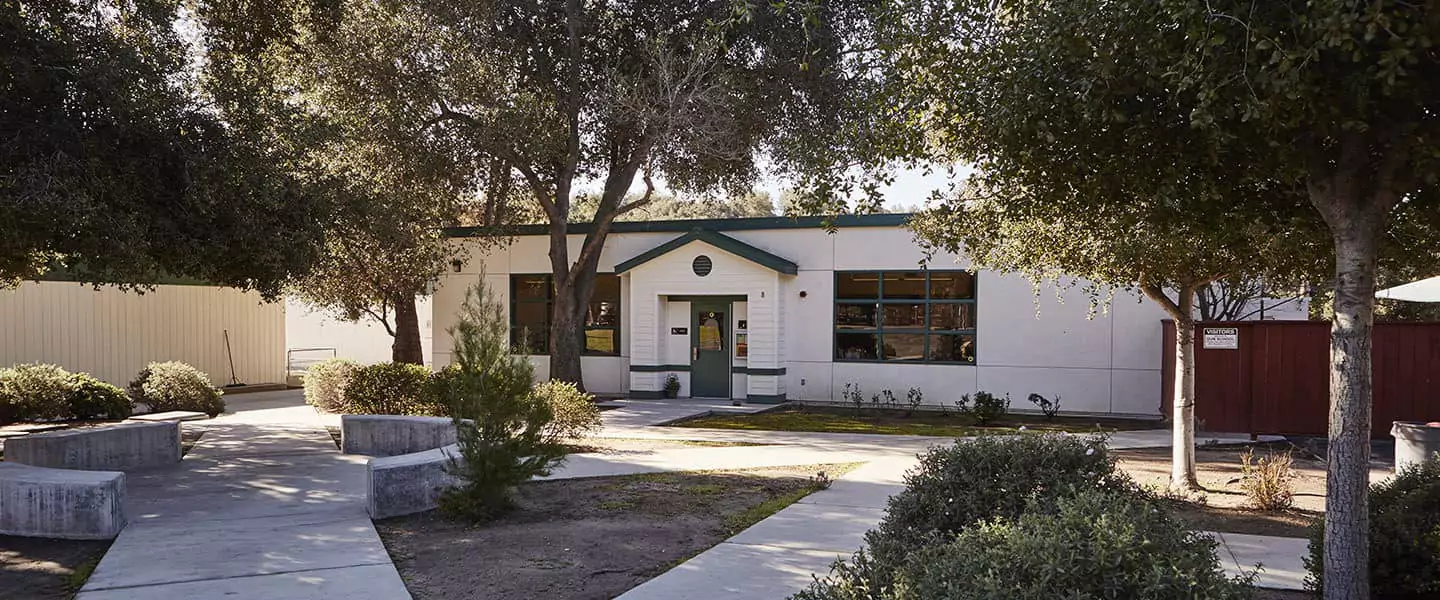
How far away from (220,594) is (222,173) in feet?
16.1

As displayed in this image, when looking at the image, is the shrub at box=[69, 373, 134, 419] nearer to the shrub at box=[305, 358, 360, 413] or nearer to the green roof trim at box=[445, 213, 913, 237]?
the shrub at box=[305, 358, 360, 413]

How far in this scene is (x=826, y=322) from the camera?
763 inches

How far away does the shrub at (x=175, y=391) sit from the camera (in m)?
16.8

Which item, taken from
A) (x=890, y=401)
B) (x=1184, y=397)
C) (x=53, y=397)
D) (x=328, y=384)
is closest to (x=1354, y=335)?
(x=1184, y=397)

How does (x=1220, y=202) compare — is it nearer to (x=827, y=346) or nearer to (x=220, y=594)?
(x=220, y=594)

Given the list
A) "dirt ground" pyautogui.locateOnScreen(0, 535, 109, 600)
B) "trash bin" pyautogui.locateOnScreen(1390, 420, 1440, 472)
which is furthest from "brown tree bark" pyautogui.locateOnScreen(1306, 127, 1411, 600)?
"dirt ground" pyautogui.locateOnScreen(0, 535, 109, 600)

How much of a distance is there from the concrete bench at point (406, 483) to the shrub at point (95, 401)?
9352 mm

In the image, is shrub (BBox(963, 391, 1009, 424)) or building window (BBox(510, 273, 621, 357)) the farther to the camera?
building window (BBox(510, 273, 621, 357))

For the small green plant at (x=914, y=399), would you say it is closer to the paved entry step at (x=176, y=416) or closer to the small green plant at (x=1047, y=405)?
the small green plant at (x=1047, y=405)

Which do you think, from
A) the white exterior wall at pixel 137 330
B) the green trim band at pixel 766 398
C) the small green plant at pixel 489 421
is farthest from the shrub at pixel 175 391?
the small green plant at pixel 489 421

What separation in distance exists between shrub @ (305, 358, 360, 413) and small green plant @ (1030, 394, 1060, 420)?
37.7 feet

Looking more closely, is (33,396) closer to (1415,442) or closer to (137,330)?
(137,330)

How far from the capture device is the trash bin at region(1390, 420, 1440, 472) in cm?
870

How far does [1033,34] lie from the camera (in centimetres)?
536
